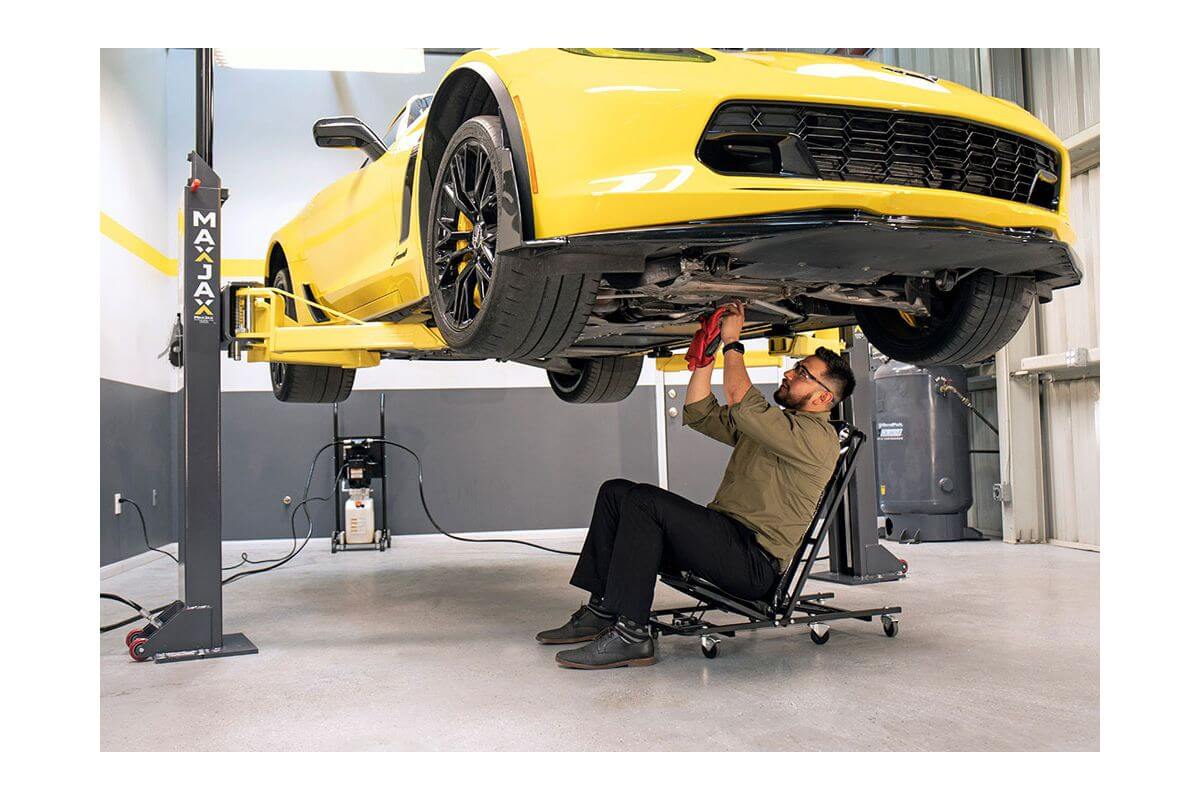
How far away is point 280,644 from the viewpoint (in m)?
3.38

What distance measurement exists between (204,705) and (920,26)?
255 centimetres

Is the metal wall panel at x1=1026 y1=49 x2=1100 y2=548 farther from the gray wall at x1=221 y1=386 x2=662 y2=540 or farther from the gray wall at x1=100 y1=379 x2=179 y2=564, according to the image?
the gray wall at x1=100 y1=379 x2=179 y2=564

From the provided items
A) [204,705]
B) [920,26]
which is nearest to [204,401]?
[204,705]

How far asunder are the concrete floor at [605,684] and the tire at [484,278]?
3.13 ft

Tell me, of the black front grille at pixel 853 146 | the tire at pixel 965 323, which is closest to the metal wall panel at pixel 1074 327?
the tire at pixel 965 323

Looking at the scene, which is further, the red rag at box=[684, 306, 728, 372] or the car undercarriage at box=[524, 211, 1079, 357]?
the red rag at box=[684, 306, 728, 372]

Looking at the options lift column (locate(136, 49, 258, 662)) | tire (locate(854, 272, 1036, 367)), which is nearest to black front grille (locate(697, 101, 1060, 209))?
tire (locate(854, 272, 1036, 367))

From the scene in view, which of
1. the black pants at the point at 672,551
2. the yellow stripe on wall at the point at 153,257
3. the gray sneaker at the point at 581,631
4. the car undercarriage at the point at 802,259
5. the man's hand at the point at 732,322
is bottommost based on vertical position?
the gray sneaker at the point at 581,631

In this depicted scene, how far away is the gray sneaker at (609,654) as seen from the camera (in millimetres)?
2875

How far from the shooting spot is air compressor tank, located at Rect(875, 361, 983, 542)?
6.41m

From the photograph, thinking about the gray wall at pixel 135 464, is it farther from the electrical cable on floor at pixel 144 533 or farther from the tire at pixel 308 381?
the tire at pixel 308 381

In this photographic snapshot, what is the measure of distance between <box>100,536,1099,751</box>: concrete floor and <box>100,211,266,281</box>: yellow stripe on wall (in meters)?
2.94
